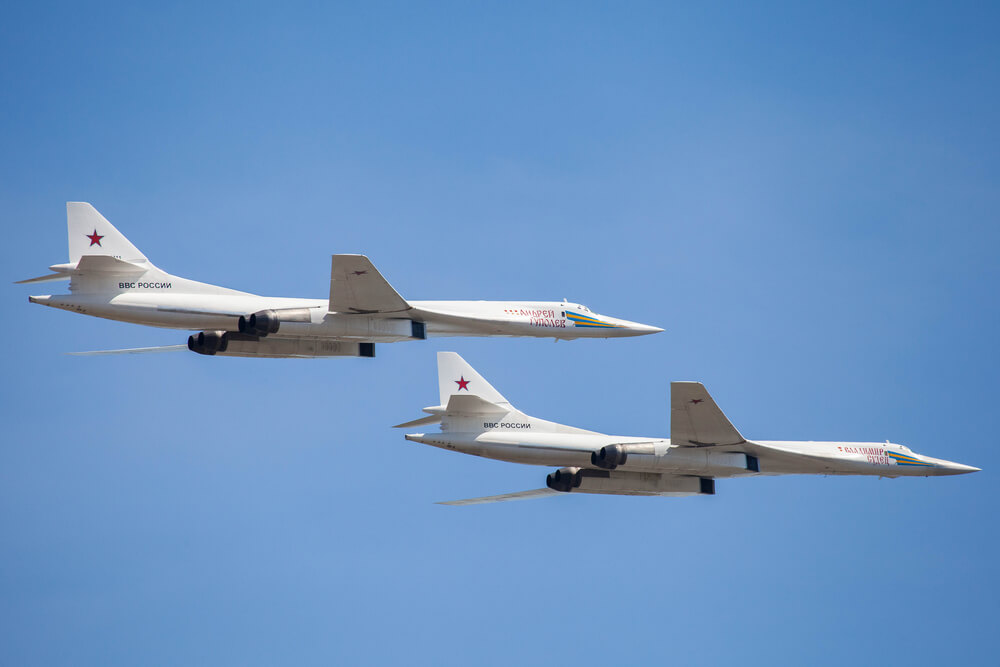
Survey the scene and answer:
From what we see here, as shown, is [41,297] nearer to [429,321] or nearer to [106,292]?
[106,292]

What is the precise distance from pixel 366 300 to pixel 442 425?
4.65 metres

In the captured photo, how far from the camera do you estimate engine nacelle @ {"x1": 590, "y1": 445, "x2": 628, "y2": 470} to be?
38.2 metres

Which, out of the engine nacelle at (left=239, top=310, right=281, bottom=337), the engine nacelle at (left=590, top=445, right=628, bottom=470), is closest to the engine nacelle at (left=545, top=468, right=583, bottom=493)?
the engine nacelle at (left=590, top=445, right=628, bottom=470)

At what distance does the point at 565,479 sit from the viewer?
4122 centimetres

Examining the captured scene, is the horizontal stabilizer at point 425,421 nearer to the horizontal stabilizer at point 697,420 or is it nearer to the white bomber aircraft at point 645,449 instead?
the white bomber aircraft at point 645,449

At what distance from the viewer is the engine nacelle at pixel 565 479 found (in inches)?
1622

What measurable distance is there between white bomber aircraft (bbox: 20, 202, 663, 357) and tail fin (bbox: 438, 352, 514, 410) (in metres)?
2.56

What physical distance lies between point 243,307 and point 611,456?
1051cm

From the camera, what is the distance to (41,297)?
121ft

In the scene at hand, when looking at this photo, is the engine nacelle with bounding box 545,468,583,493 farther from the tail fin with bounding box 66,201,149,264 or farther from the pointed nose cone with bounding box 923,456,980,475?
the tail fin with bounding box 66,201,149,264

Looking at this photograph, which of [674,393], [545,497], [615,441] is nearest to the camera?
[674,393]

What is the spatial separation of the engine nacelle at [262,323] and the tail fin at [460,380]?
6288 millimetres

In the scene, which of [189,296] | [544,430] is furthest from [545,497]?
[189,296]

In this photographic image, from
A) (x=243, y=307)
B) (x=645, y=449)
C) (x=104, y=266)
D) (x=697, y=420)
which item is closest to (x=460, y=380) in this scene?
(x=645, y=449)
